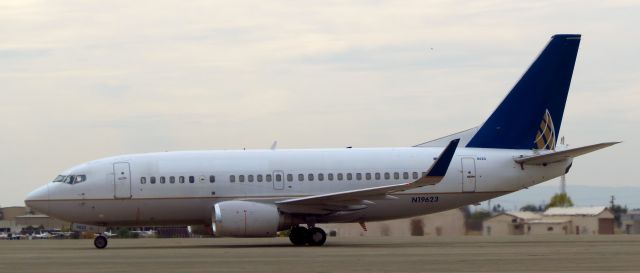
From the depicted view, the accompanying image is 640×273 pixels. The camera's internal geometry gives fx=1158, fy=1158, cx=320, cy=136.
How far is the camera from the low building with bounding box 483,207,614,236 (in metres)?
52.6

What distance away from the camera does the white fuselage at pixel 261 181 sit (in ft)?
123

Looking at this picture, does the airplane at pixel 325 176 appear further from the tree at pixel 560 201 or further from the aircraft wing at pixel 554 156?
the tree at pixel 560 201

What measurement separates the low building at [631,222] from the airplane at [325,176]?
1638cm

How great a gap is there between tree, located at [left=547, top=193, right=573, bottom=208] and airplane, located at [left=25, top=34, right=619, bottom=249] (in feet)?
68.0

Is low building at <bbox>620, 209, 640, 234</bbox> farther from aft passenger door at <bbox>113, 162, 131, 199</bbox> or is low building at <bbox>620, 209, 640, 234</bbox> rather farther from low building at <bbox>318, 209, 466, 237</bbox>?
aft passenger door at <bbox>113, 162, 131, 199</bbox>

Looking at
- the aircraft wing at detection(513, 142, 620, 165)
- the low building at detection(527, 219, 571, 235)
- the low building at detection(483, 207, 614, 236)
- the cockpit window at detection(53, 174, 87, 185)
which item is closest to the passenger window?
the cockpit window at detection(53, 174, 87, 185)

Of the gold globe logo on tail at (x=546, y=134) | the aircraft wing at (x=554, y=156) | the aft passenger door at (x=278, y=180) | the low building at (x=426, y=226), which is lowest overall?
the low building at (x=426, y=226)

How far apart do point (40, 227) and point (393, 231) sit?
29.6 metres

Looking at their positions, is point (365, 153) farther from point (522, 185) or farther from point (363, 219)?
point (522, 185)

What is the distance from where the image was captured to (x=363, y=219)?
38594 mm

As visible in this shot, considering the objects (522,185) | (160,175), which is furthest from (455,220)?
(160,175)

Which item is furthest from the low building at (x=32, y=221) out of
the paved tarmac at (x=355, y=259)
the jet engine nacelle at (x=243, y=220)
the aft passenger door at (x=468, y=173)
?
the aft passenger door at (x=468, y=173)

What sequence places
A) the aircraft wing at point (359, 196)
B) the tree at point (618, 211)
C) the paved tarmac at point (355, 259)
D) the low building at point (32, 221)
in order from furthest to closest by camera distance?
the low building at point (32, 221), the tree at point (618, 211), the aircraft wing at point (359, 196), the paved tarmac at point (355, 259)

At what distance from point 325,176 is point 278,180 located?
1.57 m
